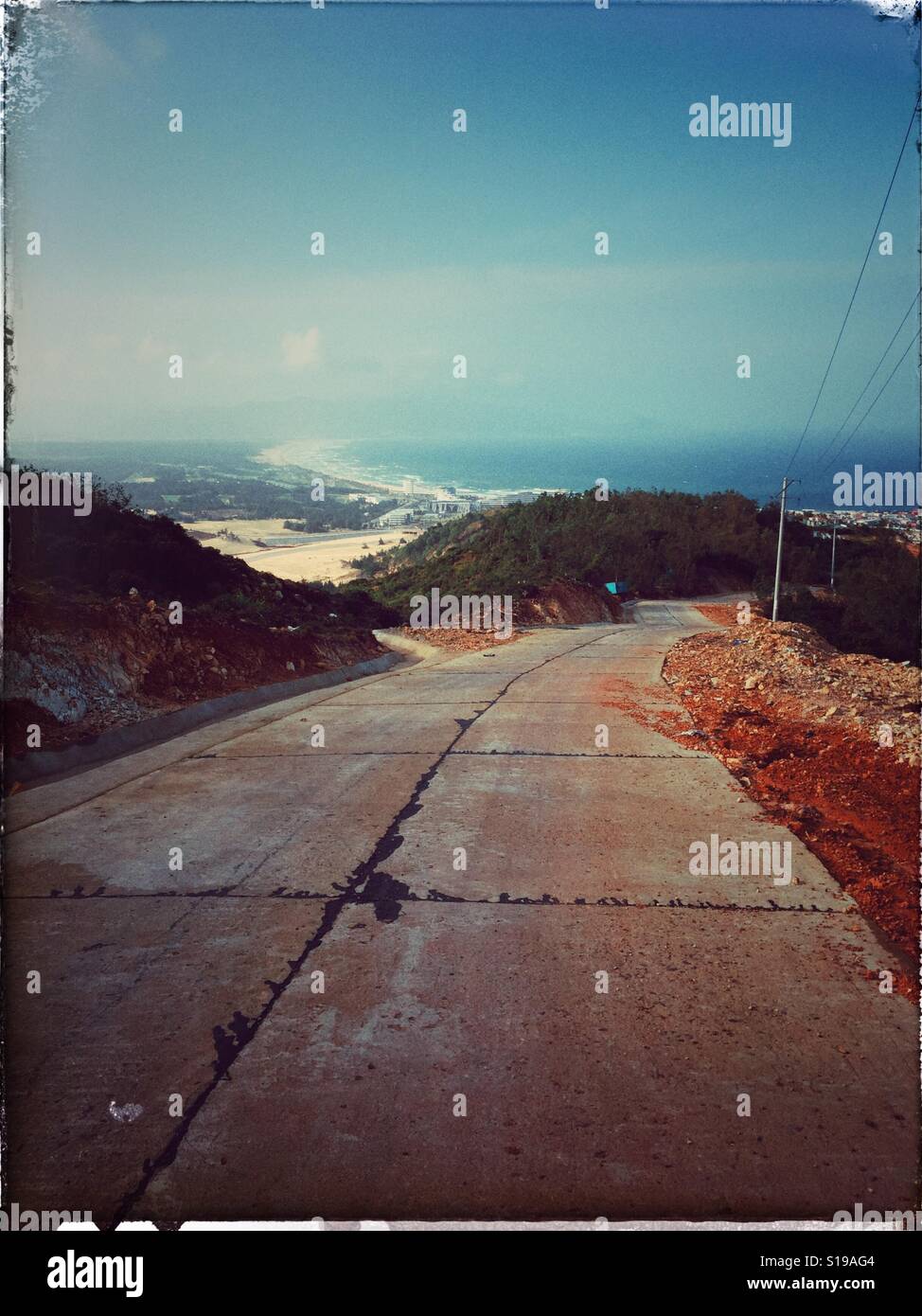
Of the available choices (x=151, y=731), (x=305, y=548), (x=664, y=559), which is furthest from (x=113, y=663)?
(x=305, y=548)

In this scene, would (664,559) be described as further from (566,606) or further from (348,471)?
(348,471)

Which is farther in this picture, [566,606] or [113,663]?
[566,606]

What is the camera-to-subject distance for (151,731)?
36.4ft

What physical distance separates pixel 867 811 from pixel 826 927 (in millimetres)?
2642

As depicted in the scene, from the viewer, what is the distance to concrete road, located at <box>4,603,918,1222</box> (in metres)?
3.27

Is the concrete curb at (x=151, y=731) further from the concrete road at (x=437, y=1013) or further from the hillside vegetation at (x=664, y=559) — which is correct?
the hillside vegetation at (x=664, y=559)

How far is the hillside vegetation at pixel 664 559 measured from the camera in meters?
37.0

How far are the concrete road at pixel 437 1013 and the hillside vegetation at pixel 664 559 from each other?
21.7 m

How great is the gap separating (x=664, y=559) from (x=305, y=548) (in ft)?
80.6

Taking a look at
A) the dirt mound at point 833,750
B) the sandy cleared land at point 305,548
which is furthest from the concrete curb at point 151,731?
the sandy cleared land at point 305,548

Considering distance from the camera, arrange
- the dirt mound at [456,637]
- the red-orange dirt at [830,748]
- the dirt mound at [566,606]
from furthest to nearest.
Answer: the dirt mound at [566,606] < the dirt mound at [456,637] < the red-orange dirt at [830,748]

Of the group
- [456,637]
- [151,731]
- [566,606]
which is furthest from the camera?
[566,606]

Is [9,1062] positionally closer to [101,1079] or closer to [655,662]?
[101,1079]
